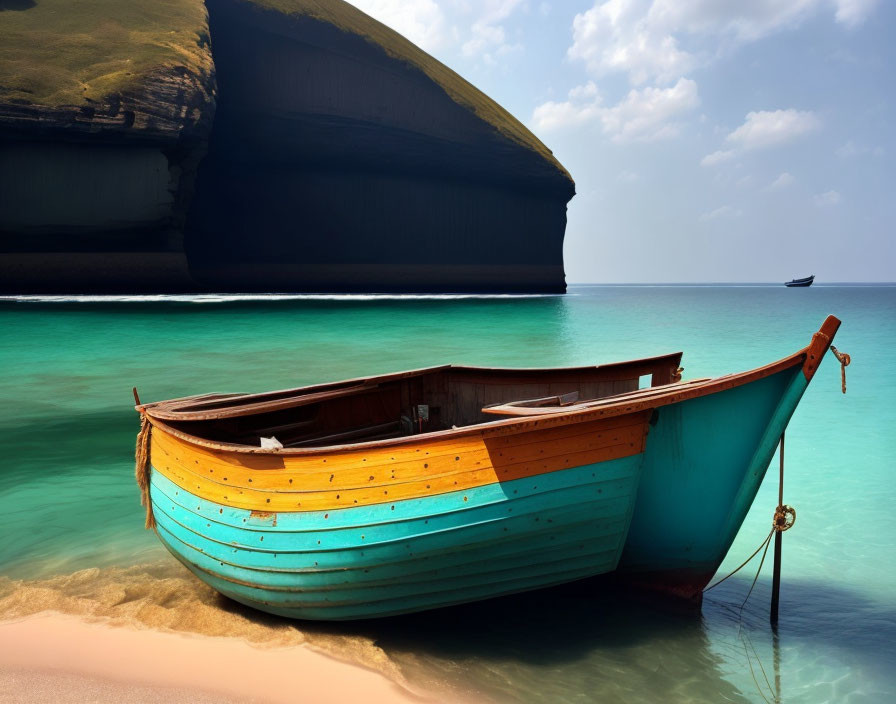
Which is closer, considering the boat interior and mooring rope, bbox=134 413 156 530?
mooring rope, bbox=134 413 156 530

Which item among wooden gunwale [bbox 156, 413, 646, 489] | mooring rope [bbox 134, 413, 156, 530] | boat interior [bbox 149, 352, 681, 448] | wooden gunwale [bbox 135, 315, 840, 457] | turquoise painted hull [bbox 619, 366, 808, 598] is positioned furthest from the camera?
boat interior [bbox 149, 352, 681, 448]

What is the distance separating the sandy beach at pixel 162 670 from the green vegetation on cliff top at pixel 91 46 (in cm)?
4091

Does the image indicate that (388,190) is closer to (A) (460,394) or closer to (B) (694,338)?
(B) (694,338)

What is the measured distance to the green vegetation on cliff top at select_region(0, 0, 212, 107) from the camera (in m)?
38.2

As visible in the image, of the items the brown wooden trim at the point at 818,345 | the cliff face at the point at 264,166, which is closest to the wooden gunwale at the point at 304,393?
the brown wooden trim at the point at 818,345

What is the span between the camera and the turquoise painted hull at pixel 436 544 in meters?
3.77

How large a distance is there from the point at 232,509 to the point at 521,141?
61.0 metres

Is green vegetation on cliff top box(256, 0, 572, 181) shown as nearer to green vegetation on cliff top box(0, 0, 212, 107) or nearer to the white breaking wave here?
green vegetation on cliff top box(0, 0, 212, 107)

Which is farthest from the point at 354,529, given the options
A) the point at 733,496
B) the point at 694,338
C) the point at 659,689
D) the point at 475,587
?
the point at 694,338

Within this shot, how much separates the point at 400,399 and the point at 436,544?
92.9 inches

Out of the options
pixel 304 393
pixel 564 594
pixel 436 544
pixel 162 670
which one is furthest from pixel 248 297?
pixel 436 544

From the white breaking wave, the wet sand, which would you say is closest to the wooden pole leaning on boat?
the wet sand

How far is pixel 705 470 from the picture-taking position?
13.5ft

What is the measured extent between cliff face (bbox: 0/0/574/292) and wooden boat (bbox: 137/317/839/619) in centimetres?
3980
